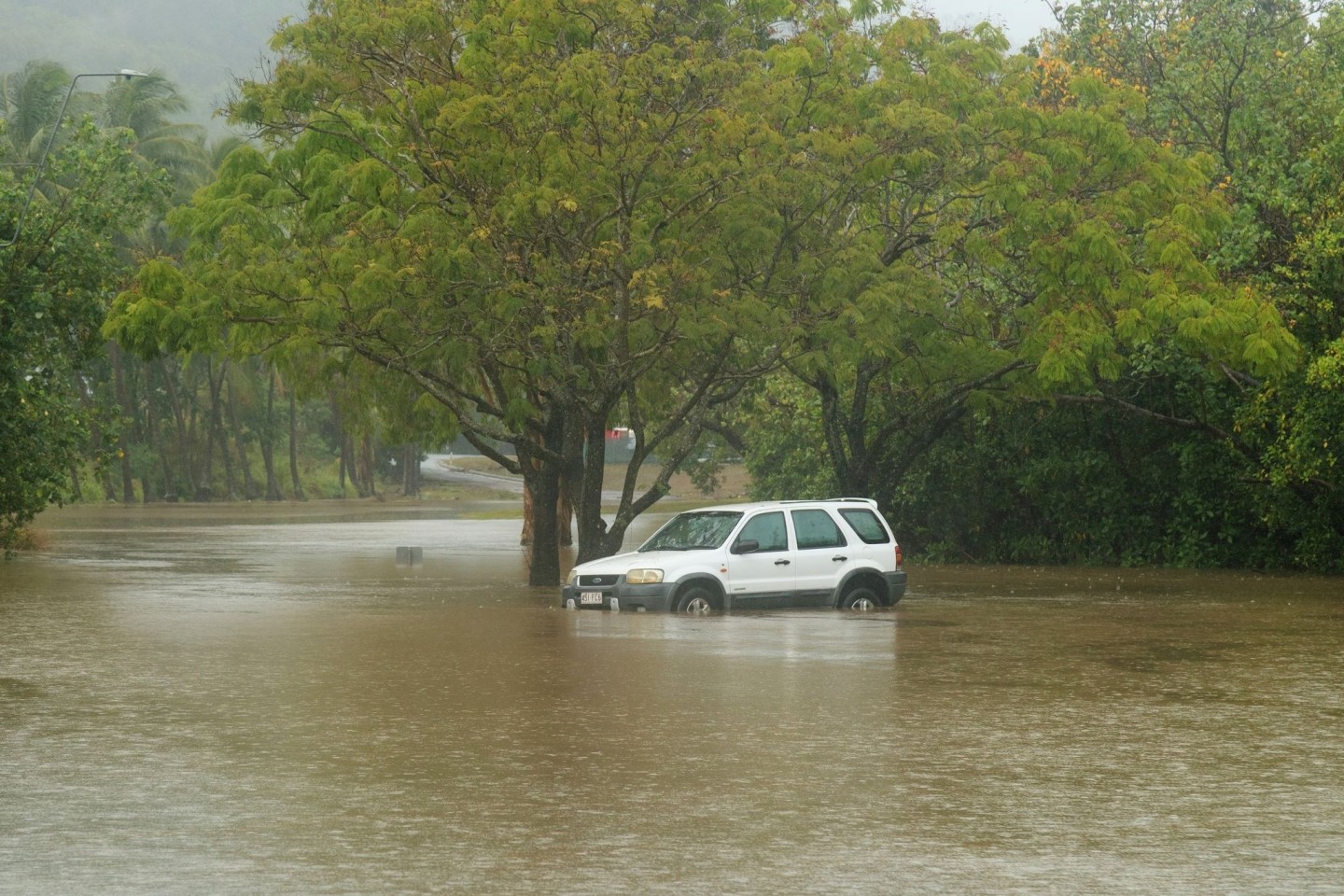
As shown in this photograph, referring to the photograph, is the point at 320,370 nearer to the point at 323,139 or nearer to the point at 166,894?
the point at 323,139

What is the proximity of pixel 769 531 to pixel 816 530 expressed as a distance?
0.60m

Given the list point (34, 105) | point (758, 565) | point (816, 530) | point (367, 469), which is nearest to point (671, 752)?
point (758, 565)

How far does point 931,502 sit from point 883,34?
11853mm

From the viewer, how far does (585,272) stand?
26547mm

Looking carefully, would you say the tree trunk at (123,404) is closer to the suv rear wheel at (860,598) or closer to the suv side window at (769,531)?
the suv side window at (769,531)

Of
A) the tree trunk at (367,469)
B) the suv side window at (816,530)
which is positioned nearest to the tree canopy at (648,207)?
the suv side window at (816,530)

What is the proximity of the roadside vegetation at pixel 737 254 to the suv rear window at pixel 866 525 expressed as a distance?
422 cm

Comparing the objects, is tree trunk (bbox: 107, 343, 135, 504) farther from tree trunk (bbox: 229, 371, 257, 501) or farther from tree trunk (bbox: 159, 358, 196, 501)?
tree trunk (bbox: 229, 371, 257, 501)

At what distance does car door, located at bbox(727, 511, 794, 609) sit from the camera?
72.2 ft

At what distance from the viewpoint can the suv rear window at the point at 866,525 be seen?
2270 cm

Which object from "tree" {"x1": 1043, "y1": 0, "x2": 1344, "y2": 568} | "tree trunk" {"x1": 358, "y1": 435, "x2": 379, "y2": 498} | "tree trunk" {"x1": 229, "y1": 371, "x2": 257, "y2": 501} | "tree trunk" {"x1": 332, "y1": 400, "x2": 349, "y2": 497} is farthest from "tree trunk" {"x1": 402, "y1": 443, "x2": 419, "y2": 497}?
"tree" {"x1": 1043, "y1": 0, "x2": 1344, "y2": 568}

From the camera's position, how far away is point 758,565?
2209 cm

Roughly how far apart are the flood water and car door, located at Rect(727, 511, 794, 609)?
2.04ft

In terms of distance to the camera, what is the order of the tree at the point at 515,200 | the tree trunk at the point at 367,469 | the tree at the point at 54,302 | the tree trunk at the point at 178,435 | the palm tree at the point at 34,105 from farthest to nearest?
the tree trunk at the point at 367,469
the tree trunk at the point at 178,435
the palm tree at the point at 34,105
the tree at the point at 54,302
the tree at the point at 515,200
